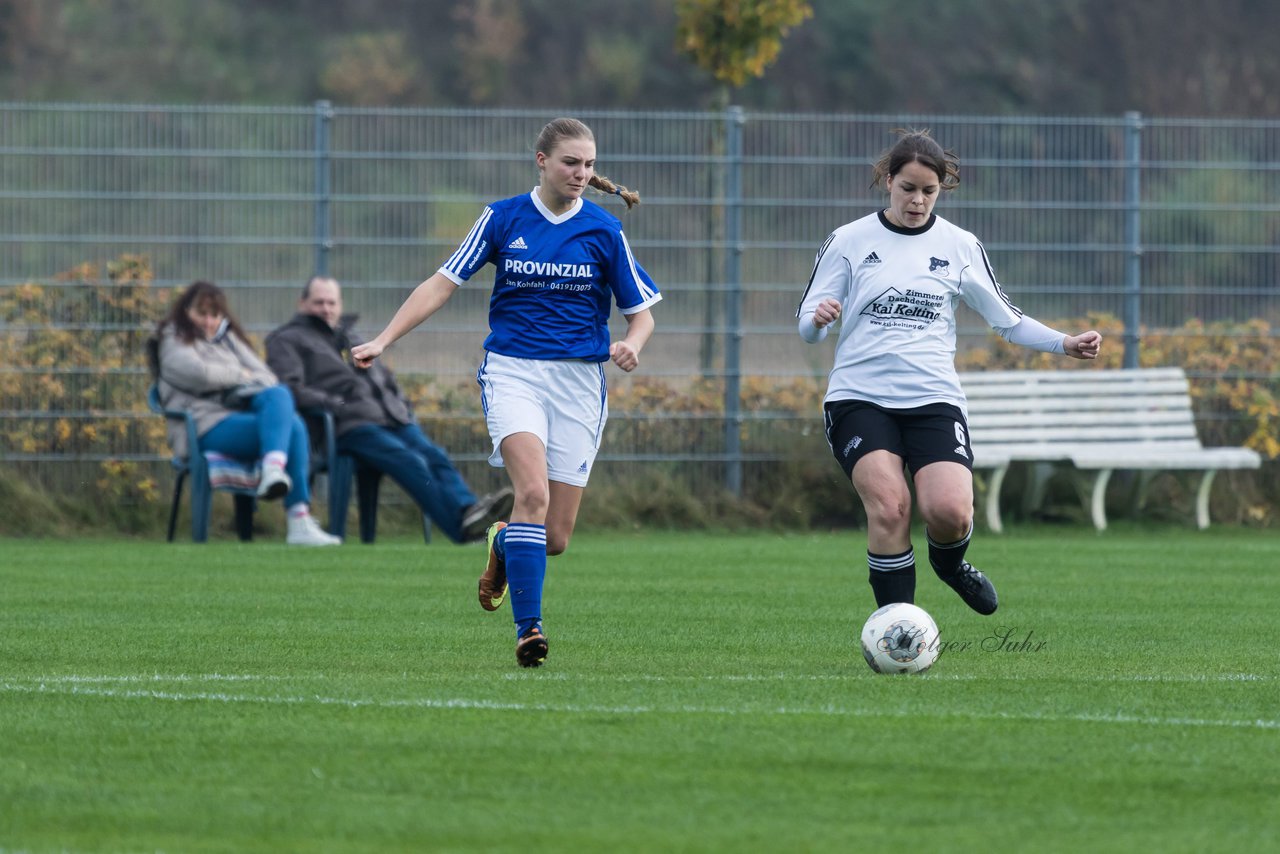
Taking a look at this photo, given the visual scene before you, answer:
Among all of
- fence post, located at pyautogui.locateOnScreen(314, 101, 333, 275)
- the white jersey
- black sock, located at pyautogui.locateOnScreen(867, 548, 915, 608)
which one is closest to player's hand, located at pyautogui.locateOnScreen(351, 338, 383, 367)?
the white jersey

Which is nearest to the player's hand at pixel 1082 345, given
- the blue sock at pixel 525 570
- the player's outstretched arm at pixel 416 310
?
the blue sock at pixel 525 570

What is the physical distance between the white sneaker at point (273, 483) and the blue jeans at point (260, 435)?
0.82 feet

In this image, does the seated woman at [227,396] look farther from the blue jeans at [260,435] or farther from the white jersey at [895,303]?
the white jersey at [895,303]

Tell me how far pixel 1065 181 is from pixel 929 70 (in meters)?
33.3

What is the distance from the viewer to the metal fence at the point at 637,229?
48.6 ft

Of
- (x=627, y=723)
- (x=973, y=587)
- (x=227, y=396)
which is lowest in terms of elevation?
(x=627, y=723)

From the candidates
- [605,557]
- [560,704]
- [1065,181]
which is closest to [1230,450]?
[1065,181]

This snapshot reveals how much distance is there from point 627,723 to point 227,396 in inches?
315

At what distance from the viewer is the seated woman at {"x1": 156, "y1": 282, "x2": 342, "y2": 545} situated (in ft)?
43.0

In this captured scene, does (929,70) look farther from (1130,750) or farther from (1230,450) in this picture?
(1130,750)

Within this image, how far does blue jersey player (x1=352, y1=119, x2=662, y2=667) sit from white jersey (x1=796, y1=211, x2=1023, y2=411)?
0.71 meters

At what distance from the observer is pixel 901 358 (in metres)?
7.32

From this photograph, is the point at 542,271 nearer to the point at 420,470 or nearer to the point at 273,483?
the point at 273,483

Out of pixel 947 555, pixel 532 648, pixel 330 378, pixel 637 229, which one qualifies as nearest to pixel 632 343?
pixel 532 648
